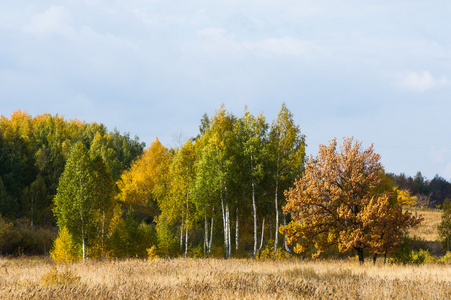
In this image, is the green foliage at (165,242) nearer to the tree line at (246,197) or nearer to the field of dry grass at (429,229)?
the tree line at (246,197)

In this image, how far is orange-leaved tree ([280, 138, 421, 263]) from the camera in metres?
23.7

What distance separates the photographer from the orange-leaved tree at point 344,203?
77.9 feet

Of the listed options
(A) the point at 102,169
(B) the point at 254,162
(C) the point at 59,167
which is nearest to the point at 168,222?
(A) the point at 102,169

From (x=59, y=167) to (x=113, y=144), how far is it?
28.6 m

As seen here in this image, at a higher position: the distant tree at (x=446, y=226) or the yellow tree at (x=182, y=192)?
the yellow tree at (x=182, y=192)

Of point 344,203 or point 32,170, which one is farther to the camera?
point 32,170

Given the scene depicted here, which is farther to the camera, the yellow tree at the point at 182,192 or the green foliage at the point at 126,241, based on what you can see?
the yellow tree at the point at 182,192

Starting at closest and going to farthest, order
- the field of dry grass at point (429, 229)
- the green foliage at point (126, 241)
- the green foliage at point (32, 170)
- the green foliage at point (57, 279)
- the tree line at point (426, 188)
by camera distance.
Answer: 1. the green foliage at point (57, 279)
2. the green foliage at point (126, 241)
3. the green foliage at point (32, 170)
4. the field of dry grass at point (429, 229)
5. the tree line at point (426, 188)

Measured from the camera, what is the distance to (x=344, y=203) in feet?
80.5

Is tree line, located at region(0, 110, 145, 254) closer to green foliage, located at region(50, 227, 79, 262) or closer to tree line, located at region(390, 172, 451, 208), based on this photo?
green foliage, located at region(50, 227, 79, 262)

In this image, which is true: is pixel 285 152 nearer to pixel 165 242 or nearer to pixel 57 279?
pixel 165 242

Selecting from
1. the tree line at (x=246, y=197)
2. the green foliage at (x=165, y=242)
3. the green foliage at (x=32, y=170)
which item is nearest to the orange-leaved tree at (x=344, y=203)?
the tree line at (x=246, y=197)

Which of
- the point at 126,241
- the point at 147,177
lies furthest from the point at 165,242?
the point at 147,177

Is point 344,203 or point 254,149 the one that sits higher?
point 254,149
